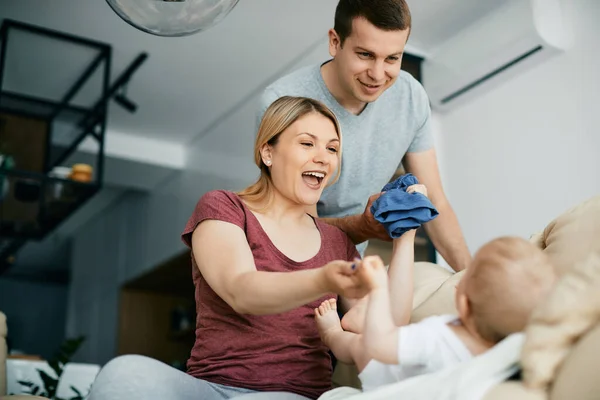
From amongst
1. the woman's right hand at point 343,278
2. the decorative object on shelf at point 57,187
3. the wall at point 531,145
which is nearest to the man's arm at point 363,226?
the woman's right hand at point 343,278

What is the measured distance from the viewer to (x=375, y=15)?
6.94ft

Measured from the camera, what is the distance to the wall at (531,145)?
3420 mm

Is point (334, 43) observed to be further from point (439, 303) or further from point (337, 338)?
point (337, 338)

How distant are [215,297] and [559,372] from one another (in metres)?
0.71

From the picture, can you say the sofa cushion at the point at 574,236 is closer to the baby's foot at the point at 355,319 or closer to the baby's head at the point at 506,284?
the baby's head at the point at 506,284

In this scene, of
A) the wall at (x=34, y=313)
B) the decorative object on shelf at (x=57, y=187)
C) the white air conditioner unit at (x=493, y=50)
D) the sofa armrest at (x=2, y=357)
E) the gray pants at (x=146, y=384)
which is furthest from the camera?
the wall at (x=34, y=313)

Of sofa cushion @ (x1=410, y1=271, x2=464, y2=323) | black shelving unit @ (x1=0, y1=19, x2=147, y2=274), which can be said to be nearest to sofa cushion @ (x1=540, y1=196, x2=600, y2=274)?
sofa cushion @ (x1=410, y1=271, x2=464, y2=323)

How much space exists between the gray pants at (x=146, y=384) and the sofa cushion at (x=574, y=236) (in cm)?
57

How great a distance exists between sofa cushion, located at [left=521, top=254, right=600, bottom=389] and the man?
0.99 meters

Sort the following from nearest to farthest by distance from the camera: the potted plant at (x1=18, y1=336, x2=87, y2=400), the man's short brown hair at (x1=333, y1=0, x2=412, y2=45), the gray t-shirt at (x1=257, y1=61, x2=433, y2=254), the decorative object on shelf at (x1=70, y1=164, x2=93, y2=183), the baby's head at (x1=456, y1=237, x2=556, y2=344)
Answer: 1. the baby's head at (x1=456, y1=237, x2=556, y2=344)
2. the man's short brown hair at (x1=333, y1=0, x2=412, y2=45)
3. the gray t-shirt at (x1=257, y1=61, x2=433, y2=254)
4. the potted plant at (x1=18, y1=336, x2=87, y2=400)
5. the decorative object on shelf at (x1=70, y1=164, x2=93, y2=183)

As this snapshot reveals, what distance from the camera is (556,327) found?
1.08 metres

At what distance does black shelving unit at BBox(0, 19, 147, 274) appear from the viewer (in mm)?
3961

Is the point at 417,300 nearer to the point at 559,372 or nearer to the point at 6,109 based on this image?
the point at 559,372

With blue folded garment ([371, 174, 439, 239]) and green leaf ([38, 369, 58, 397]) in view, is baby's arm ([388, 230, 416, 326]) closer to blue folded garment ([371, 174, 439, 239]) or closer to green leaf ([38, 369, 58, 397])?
blue folded garment ([371, 174, 439, 239])
